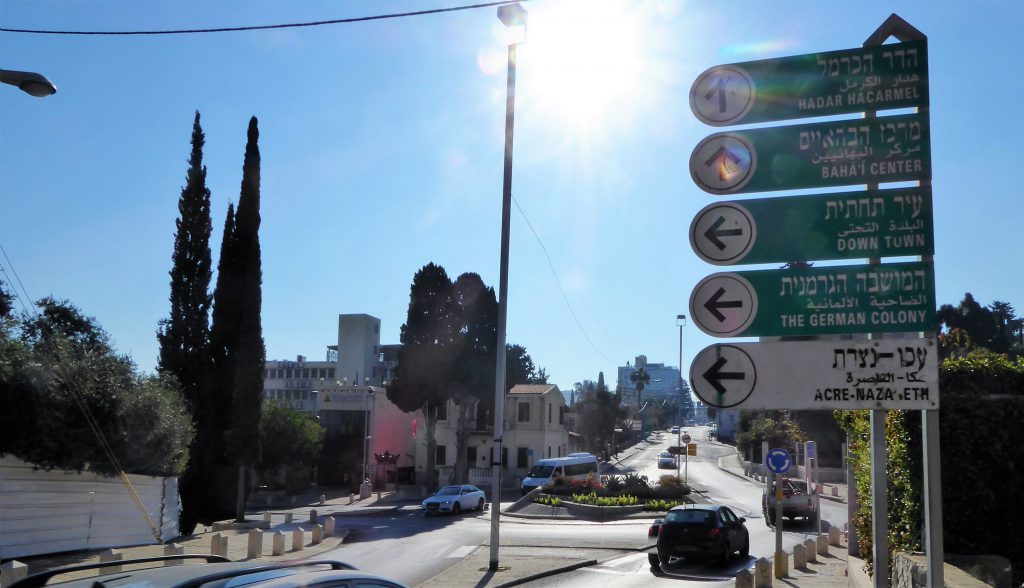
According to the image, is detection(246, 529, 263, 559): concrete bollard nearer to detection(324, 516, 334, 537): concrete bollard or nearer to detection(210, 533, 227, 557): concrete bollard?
detection(210, 533, 227, 557): concrete bollard

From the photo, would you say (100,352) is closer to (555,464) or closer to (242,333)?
(242,333)

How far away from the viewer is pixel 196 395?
35469 millimetres

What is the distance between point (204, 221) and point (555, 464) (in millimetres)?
24033

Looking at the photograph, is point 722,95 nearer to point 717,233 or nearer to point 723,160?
point 723,160

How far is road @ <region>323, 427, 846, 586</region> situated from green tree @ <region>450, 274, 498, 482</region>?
12.5 metres

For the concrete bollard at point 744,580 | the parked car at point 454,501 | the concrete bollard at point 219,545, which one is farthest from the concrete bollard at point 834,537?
the parked car at point 454,501

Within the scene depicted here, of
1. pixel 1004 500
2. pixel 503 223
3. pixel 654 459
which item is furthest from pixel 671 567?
pixel 654 459

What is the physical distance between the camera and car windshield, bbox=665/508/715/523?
61.6 ft

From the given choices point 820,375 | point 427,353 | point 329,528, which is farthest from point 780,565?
point 427,353

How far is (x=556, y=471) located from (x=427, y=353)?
497 inches

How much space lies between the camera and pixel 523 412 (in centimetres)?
6041

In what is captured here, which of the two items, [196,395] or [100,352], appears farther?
[196,395]

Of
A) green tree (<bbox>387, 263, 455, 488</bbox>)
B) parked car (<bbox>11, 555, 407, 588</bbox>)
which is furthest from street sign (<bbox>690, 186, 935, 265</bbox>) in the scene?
green tree (<bbox>387, 263, 455, 488</bbox>)

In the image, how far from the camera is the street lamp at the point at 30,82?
10.2 meters
